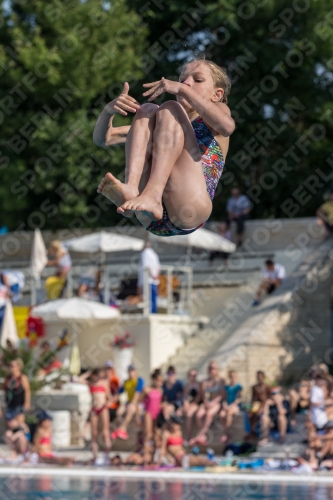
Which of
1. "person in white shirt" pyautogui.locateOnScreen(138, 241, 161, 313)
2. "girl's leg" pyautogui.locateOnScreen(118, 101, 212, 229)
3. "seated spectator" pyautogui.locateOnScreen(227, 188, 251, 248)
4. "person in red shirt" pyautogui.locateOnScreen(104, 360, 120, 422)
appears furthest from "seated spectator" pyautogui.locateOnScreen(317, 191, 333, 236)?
"girl's leg" pyautogui.locateOnScreen(118, 101, 212, 229)

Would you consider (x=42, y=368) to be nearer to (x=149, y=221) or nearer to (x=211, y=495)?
(x=211, y=495)

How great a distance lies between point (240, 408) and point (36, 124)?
43.7ft

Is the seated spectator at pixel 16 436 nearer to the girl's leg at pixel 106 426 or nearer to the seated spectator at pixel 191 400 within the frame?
the girl's leg at pixel 106 426

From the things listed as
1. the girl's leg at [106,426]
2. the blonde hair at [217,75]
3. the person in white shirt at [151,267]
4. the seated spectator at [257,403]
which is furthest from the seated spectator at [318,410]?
the blonde hair at [217,75]

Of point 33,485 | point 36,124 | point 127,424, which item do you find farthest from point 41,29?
point 33,485

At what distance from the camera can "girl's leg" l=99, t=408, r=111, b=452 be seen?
18.0m

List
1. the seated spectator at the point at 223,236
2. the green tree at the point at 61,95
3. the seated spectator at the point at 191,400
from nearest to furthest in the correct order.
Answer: the seated spectator at the point at 191,400 → the seated spectator at the point at 223,236 → the green tree at the point at 61,95

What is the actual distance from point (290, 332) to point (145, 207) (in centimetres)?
1495

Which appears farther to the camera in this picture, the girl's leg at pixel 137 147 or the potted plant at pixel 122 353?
the potted plant at pixel 122 353

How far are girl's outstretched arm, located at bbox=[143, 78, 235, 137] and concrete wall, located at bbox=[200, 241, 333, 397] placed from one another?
41.8 feet

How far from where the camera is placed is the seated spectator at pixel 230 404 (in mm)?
17703

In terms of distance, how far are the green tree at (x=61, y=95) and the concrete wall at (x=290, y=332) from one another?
7324 mm

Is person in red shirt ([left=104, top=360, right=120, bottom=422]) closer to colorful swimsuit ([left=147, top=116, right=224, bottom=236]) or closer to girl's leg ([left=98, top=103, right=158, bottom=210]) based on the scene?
colorful swimsuit ([left=147, top=116, right=224, bottom=236])

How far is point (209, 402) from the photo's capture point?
17938 mm
